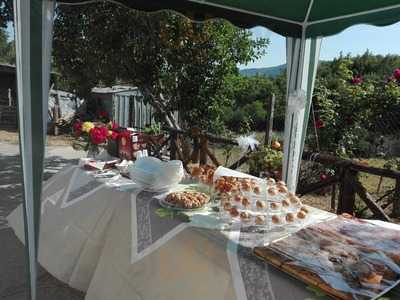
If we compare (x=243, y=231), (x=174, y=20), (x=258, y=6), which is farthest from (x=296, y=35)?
(x=243, y=231)

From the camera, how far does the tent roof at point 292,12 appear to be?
7.11 feet

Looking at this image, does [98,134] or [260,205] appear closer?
[260,205]

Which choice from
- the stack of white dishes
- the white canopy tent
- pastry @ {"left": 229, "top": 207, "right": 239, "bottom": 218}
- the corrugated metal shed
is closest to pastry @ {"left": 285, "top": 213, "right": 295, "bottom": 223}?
pastry @ {"left": 229, "top": 207, "right": 239, "bottom": 218}

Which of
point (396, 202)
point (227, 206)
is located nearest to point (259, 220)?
point (227, 206)

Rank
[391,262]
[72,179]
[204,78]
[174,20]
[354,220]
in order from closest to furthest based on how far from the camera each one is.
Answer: [391,262], [354,220], [72,179], [174,20], [204,78]

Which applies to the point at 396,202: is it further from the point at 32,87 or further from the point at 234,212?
the point at 32,87

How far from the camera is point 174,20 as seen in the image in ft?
12.8

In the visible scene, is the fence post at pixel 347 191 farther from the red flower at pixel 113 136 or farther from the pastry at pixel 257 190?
the red flower at pixel 113 136

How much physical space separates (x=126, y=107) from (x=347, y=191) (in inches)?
419

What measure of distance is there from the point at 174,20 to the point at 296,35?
1639 millimetres

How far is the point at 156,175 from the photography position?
1.94 metres

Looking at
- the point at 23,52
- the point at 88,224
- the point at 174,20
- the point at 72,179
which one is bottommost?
the point at 88,224

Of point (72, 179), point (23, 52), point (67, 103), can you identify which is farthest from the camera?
point (67, 103)

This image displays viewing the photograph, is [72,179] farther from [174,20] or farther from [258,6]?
[174,20]
